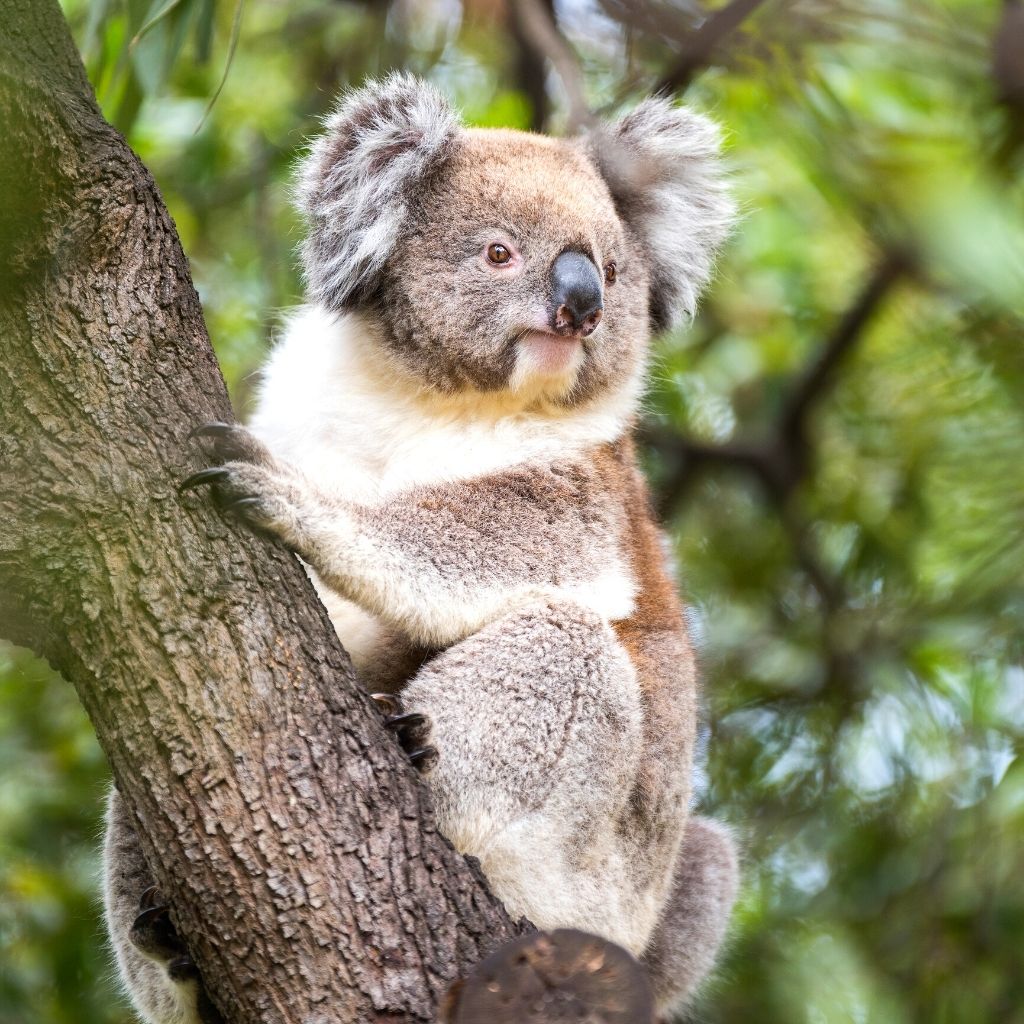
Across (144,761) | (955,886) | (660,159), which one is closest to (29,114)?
(144,761)

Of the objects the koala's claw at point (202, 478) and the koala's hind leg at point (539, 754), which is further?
the koala's hind leg at point (539, 754)

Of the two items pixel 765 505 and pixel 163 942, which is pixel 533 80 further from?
pixel 163 942

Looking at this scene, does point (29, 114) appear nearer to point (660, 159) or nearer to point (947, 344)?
point (947, 344)

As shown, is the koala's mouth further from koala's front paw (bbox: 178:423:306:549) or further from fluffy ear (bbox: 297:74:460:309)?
koala's front paw (bbox: 178:423:306:549)

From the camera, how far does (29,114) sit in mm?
2238

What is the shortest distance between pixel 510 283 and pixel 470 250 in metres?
0.15

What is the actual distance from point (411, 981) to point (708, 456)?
3165 millimetres

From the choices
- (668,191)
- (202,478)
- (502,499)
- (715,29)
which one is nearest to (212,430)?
(202,478)

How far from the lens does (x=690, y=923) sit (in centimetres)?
374

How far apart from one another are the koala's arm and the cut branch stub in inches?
37.1

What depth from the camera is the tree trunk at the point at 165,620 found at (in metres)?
2.24

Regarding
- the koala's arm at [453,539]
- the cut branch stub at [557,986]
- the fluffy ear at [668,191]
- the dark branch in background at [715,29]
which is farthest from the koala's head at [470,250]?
the cut branch stub at [557,986]

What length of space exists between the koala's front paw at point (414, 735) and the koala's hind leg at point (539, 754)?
0.02 meters

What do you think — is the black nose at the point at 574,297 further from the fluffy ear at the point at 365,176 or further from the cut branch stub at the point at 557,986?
the cut branch stub at the point at 557,986
